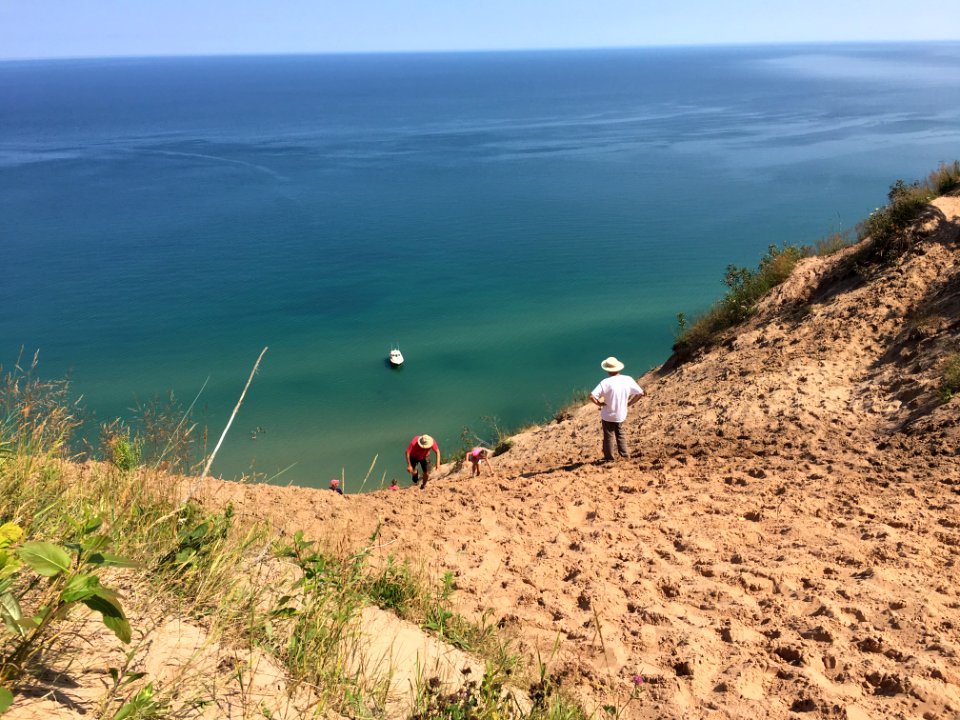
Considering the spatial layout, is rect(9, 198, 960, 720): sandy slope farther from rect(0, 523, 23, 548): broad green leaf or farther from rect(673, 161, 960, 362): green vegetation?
rect(0, 523, 23, 548): broad green leaf

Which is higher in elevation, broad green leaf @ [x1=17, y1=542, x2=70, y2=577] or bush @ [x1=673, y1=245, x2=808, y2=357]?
broad green leaf @ [x1=17, y1=542, x2=70, y2=577]

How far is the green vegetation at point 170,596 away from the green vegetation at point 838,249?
9.61 meters

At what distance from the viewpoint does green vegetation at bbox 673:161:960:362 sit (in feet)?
38.0

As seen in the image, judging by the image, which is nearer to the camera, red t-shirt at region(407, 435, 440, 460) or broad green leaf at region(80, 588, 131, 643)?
broad green leaf at region(80, 588, 131, 643)

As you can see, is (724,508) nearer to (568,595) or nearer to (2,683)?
(568,595)

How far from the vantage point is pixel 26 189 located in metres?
51.5

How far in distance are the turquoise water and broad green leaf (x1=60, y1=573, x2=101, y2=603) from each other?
2858 millimetres

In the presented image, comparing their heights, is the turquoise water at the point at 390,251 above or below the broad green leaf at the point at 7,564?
below

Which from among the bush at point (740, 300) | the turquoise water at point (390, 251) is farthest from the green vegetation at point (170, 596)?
the bush at point (740, 300)

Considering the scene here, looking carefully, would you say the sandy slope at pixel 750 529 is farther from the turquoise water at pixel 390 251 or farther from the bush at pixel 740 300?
the turquoise water at pixel 390 251

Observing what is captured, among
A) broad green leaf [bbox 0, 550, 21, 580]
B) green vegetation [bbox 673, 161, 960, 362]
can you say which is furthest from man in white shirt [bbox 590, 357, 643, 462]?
broad green leaf [bbox 0, 550, 21, 580]

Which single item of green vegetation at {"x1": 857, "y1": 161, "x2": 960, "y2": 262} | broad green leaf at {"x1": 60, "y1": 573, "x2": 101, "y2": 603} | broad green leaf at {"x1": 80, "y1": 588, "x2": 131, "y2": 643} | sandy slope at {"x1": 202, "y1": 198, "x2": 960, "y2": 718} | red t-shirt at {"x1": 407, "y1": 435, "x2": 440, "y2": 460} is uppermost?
broad green leaf at {"x1": 60, "y1": 573, "x2": 101, "y2": 603}

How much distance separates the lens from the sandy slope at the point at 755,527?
14.5 feet

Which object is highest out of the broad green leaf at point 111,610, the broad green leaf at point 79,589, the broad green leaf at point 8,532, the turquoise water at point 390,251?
the broad green leaf at point 8,532
